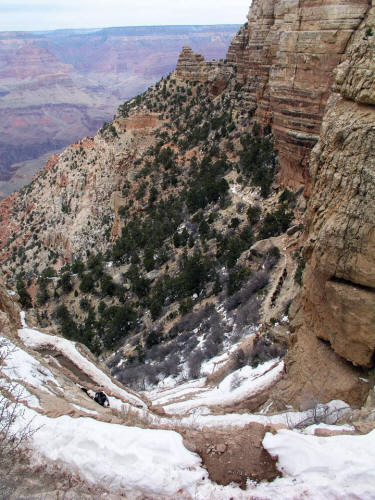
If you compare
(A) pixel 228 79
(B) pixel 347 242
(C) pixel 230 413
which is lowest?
(C) pixel 230 413

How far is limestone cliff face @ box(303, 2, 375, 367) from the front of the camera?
6.95m

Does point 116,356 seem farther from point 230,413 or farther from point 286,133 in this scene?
point 286,133

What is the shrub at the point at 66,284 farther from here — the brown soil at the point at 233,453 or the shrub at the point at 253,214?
the brown soil at the point at 233,453

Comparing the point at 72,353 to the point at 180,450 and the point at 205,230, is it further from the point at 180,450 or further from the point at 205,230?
the point at 205,230

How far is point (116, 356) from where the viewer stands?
20.1 meters

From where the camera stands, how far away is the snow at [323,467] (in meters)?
4.79

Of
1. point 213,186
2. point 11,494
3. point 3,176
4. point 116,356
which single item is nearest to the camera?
point 11,494

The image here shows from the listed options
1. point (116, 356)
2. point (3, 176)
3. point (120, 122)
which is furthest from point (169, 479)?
point (3, 176)

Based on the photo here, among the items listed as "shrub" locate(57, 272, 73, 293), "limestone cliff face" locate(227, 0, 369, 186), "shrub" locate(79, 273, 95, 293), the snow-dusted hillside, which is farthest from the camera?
"shrub" locate(57, 272, 73, 293)

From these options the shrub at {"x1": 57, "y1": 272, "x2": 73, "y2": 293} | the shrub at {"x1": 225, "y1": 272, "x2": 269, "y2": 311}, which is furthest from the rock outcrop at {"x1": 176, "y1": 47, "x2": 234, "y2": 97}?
the shrub at {"x1": 225, "y1": 272, "x2": 269, "y2": 311}

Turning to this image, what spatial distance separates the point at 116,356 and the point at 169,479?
15450 millimetres

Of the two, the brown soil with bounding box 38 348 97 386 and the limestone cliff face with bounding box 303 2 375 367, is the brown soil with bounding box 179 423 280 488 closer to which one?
the limestone cliff face with bounding box 303 2 375 367

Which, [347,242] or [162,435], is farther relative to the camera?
[347,242]

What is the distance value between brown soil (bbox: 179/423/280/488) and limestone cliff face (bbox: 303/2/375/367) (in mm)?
2657
